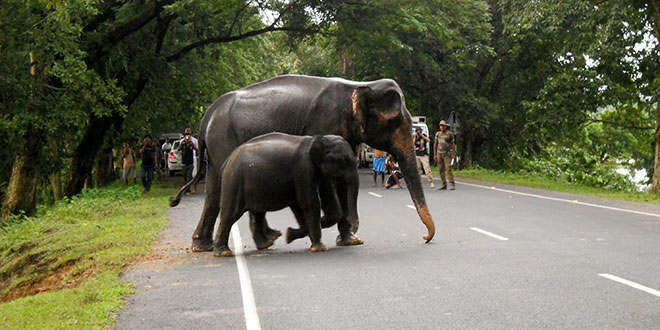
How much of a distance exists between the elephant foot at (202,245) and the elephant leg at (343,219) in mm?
1634

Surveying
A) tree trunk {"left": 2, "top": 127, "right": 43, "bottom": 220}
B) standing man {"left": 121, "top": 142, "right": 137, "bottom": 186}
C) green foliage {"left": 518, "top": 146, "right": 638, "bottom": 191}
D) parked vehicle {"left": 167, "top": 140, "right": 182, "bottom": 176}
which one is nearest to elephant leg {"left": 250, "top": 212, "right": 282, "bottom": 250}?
tree trunk {"left": 2, "top": 127, "right": 43, "bottom": 220}

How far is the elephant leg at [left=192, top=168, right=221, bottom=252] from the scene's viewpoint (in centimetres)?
1105

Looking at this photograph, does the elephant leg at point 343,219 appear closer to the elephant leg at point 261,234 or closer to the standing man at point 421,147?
the elephant leg at point 261,234

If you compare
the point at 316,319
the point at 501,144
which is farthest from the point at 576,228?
the point at 501,144

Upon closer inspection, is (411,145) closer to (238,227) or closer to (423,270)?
(423,270)

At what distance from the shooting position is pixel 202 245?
36.6 feet

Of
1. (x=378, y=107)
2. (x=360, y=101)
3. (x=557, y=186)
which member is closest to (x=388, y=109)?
(x=378, y=107)

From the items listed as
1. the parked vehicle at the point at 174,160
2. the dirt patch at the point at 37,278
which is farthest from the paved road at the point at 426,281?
the parked vehicle at the point at 174,160

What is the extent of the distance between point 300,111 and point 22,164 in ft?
43.8

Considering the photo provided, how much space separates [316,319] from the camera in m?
6.74

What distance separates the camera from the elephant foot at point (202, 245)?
11.2m

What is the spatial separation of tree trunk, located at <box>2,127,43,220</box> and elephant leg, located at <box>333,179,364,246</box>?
1336 cm

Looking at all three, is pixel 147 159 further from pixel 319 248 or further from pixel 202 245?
pixel 319 248

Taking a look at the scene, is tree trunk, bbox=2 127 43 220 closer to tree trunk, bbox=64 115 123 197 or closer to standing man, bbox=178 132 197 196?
standing man, bbox=178 132 197 196
